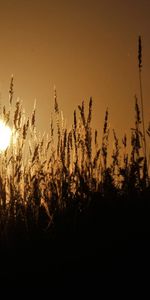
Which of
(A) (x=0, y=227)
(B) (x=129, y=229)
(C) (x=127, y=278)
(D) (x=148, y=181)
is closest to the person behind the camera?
(C) (x=127, y=278)

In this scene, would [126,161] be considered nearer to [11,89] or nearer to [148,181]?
[148,181]

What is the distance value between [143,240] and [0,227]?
2.57 feet

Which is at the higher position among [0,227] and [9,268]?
[0,227]

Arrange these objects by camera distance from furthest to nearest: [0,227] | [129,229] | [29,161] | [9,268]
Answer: [29,161] < [0,227] < [129,229] < [9,268]

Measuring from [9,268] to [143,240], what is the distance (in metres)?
0.61

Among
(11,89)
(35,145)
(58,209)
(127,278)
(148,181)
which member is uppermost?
(11,89)

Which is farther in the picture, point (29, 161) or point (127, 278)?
point (29, 161)

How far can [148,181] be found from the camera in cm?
280

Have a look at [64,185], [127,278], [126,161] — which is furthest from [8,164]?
[127,278]

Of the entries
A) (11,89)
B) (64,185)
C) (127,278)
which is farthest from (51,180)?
(127,278)

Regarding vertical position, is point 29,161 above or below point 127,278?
above

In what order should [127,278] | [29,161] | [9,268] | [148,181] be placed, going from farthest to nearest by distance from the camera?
[29,161] < [148,181] < [9,268] < [127,278]

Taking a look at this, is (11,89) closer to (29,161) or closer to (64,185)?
(29,161)

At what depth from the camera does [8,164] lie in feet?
9.66
